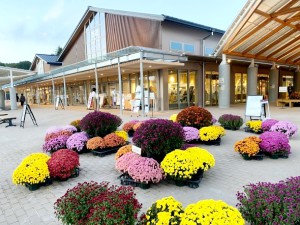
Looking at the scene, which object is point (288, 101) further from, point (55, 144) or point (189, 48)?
point (55, 144)

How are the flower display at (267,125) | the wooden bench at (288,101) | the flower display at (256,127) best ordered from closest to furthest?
the flower display at (267,125), the flower display at (256,127), the wooden bench at (288,101)

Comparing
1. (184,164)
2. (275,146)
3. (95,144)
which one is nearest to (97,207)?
(184,164)

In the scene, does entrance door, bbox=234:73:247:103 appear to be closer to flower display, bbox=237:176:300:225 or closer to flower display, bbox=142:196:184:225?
flower display, bbox=237:176:300:225

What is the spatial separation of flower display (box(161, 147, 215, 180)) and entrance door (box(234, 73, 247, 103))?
18.0 m

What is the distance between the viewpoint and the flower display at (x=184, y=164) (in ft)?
12.1

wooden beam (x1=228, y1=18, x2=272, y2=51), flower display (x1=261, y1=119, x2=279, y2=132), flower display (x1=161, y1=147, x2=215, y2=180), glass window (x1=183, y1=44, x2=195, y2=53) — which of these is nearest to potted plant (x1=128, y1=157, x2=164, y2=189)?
flower display (x1=161, y1=147, x2=215, y2=180)

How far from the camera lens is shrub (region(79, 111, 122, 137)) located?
20.9ft

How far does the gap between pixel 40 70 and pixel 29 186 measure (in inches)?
1406

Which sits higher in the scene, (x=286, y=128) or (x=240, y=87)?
(x=240, y=87)

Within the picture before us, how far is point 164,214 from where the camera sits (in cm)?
215

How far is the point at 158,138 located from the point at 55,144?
10.6ft

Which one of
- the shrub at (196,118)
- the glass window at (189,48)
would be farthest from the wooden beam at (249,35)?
the shrub at (196,118)

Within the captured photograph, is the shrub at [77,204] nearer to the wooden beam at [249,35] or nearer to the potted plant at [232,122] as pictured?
the potted plant at [232,122]

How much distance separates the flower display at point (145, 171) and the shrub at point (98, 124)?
272 cm
